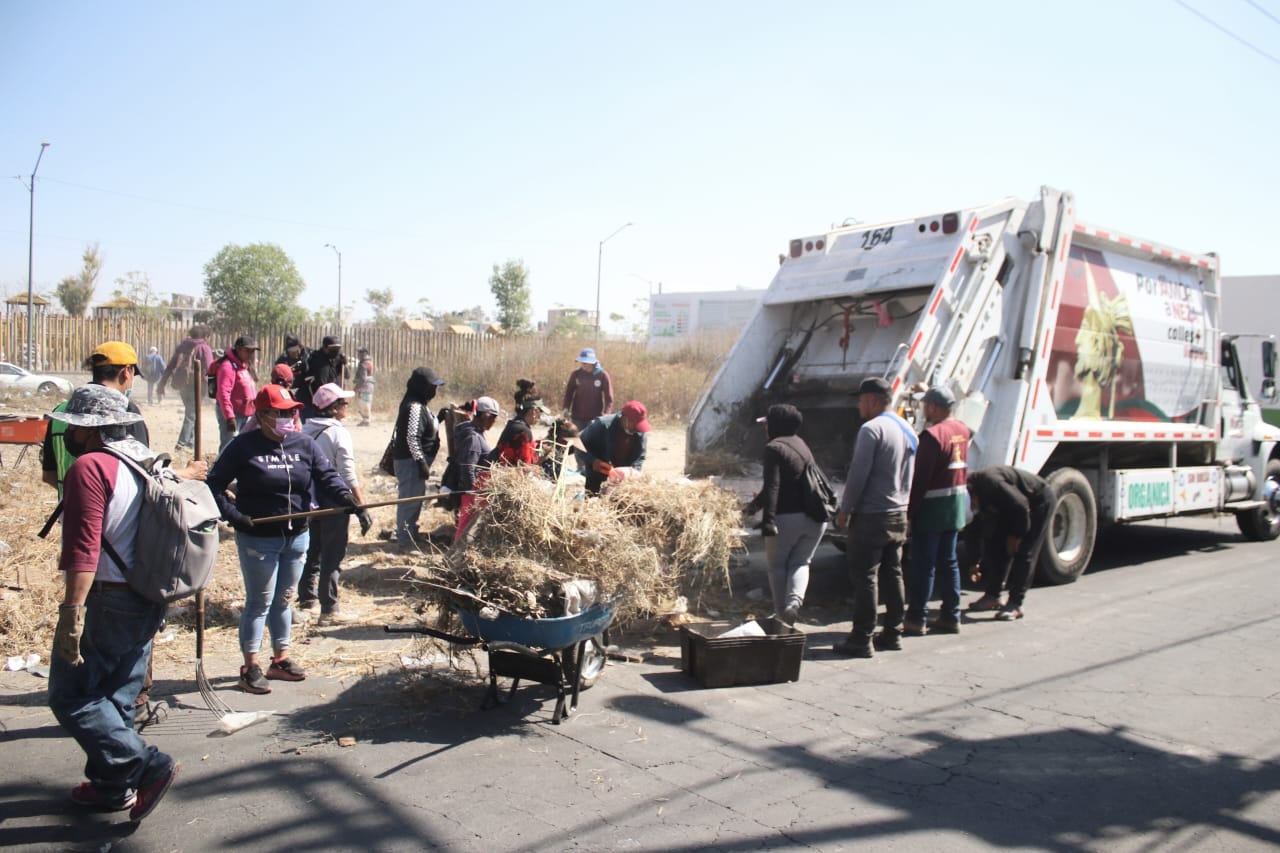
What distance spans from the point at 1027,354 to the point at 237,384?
729 centimetres

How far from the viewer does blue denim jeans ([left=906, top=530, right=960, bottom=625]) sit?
6945 millimetres

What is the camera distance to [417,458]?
7.85 metres

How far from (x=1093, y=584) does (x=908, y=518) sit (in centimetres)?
311

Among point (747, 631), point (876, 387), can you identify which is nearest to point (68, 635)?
point (747, 631)

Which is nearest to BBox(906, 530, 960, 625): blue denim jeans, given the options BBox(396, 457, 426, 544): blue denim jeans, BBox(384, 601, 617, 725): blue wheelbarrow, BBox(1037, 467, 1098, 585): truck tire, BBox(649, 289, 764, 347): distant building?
BBox(1037, 467, 1098, 585): truck tire

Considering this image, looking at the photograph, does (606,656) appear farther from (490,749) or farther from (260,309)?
(260,309)

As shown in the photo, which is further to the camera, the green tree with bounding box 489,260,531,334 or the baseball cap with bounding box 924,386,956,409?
the green tree with bounding box 489,260,531,334

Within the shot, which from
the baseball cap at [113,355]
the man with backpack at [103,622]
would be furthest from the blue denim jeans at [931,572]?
the baseball cap at [113,355]

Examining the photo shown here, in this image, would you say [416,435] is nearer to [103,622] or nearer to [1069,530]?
[103,622]

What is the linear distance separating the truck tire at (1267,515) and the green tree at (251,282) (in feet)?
106

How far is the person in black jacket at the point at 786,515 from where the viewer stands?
636cm

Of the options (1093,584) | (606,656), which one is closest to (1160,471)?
(1093,584)

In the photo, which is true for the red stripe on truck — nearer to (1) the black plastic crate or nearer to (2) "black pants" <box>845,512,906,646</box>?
(2) "black pants" <box>845,512,906,646</box>

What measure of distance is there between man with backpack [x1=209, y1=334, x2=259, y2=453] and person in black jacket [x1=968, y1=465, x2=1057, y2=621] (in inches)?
264
